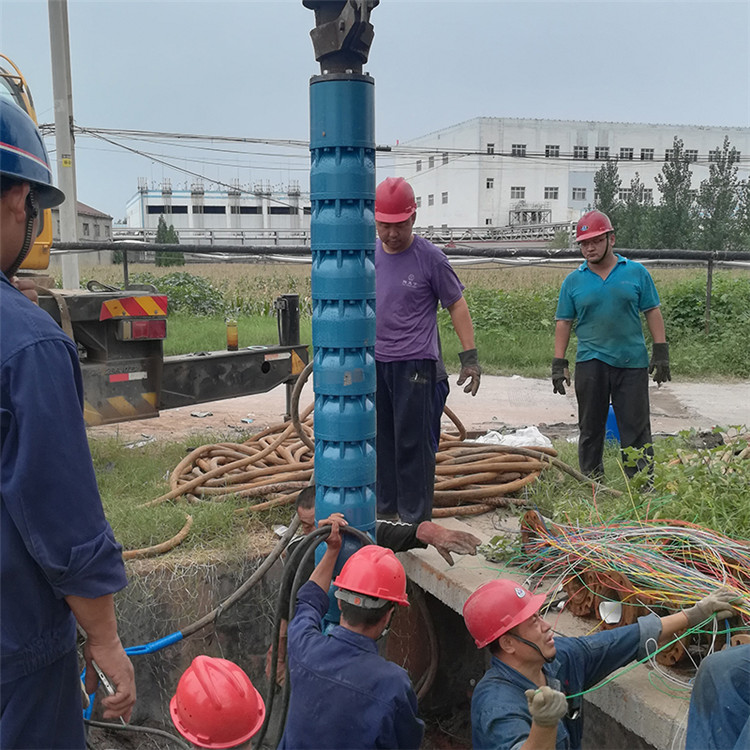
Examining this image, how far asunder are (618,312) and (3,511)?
4.25 m

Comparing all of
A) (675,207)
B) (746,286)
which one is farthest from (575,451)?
(675,207)

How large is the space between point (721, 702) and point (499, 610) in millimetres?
712

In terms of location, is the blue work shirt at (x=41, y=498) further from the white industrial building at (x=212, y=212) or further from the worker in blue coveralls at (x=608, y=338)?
the white industrial building at (x=212, y=212)

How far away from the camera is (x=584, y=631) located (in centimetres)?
321

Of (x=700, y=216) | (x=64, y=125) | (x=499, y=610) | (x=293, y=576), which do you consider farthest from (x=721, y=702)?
(x=700, y=216)

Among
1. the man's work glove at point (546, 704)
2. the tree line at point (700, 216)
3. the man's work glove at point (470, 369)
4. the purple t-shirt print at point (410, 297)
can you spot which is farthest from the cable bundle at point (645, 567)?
the tree line at point (700, 216)

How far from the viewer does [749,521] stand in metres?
3.20

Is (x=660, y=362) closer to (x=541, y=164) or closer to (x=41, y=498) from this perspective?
(x=41, y=498)

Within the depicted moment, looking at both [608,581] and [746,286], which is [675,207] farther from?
[608,581]

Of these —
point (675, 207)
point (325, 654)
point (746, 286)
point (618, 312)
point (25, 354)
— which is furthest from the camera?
point (675, 207)

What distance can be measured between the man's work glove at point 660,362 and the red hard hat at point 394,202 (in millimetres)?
2480

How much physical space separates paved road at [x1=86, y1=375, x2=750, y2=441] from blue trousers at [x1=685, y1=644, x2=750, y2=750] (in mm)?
5141

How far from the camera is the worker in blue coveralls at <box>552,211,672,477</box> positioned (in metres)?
5.13

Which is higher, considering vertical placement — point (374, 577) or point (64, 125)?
point (64, 125)
